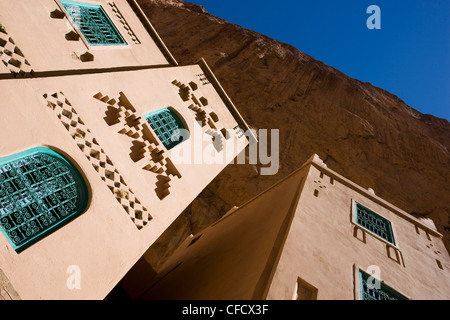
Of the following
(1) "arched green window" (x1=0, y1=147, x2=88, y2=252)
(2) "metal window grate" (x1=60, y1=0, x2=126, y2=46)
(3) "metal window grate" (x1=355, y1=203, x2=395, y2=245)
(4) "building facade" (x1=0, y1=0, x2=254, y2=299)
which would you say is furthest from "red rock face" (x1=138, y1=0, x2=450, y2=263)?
(1) "arched green window" (x1=0, y1=147, x2=88, y2=252)

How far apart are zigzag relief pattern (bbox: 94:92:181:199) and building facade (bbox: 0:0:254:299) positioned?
3 cm

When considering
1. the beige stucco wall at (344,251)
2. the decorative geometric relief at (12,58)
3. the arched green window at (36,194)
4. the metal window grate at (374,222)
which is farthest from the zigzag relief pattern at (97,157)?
the metal window grate at (374,222)

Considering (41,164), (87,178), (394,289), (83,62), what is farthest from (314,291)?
(83,62)

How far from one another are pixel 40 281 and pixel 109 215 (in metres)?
1.83

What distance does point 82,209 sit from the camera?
6.24 metres

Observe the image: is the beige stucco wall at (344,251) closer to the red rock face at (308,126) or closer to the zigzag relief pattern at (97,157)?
the zigzag relief pattern at (97,157)

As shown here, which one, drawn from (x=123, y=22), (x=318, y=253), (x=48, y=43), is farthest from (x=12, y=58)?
(x=318, y=253)

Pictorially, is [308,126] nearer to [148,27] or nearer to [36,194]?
[148,27]

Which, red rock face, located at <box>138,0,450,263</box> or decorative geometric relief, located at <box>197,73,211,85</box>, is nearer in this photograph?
decorative geometric relief, located at <box>197,73,211,85</box>

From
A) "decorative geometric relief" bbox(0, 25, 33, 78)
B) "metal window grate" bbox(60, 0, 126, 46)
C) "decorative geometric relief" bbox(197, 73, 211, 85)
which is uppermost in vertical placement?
"metal window grate" bbox(60, 0, 126, 46)

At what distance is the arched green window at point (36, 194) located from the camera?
5.18 m

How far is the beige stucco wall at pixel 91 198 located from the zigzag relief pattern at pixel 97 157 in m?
0.11

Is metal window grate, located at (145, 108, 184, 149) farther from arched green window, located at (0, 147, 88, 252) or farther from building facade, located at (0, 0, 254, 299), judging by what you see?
arched green window, located at (0, 147, 88, 252)

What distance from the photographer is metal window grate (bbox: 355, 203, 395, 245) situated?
9.02 m
